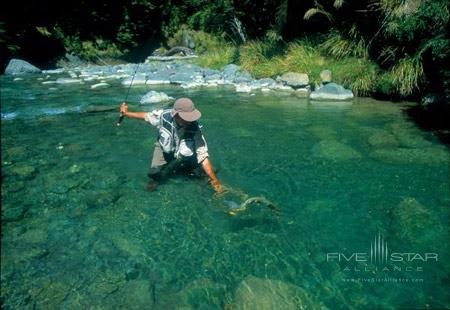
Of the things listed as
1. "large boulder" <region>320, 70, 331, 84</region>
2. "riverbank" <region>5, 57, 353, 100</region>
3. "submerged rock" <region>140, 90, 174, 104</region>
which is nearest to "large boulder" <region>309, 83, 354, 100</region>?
"riverbank" <region>5, 57, 353, 100</region>

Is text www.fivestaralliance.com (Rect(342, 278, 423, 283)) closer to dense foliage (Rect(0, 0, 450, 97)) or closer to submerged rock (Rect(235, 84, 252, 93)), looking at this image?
dense foliage (Rect(0, 0, 450, 97))

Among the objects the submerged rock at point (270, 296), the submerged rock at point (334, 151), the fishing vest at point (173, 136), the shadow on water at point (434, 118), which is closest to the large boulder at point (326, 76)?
the shadow on water at point (434, 118)

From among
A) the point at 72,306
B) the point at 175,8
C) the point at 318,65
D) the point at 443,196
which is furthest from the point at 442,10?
the point at 175,8

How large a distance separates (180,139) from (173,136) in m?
0.12

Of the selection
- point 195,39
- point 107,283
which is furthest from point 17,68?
point 107,283

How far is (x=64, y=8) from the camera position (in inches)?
904

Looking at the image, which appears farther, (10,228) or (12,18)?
(12,18)

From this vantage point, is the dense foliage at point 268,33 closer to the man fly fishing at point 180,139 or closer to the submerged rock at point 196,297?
the man fly fishing at point 180,139

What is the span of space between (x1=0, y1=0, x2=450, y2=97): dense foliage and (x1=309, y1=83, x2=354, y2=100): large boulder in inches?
17.3

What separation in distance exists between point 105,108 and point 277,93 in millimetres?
5821

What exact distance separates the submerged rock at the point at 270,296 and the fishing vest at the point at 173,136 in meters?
2.13

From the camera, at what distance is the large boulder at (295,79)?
12922 millimetres

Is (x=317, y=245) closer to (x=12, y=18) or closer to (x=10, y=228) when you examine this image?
(x=10, y=228)

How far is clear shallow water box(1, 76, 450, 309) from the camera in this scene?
11.3ft
